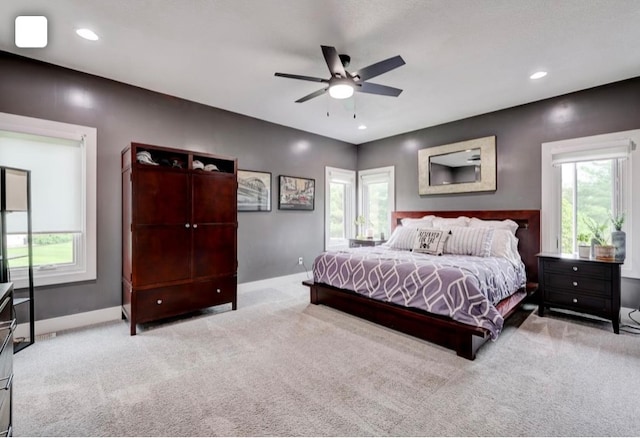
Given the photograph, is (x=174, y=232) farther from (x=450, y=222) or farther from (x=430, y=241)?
(x=450, y=222)

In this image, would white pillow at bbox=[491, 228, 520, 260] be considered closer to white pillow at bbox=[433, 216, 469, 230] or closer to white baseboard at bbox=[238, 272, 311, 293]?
white pillow at bbox=[433, 216, 469, 230]

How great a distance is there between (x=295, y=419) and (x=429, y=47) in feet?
10.2

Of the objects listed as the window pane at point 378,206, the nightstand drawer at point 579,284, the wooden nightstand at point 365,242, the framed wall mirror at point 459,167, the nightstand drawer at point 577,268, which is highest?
the framed wall mirror at point 459,167

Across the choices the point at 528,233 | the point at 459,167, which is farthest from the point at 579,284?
the point at 459,167

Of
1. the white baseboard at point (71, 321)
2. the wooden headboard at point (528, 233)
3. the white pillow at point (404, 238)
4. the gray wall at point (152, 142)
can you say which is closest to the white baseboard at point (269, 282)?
the gray wall at point (152, 142)

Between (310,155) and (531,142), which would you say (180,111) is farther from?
(531,142)

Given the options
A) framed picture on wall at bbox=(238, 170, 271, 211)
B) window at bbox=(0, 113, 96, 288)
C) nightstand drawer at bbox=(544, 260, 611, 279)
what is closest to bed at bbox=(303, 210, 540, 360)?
nightstand drawer at bbox=(544, 260, 611, 279)

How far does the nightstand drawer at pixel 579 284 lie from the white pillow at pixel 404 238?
61.4 inches

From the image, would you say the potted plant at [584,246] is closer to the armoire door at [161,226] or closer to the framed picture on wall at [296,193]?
the framed picture on wall at [296,193]

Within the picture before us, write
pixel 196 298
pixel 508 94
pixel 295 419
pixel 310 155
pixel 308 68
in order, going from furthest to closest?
1. pixel 310 155
2. pixel 508 94
3. pixel 196 298
4. pixel 308 68
5. pixel 295 419

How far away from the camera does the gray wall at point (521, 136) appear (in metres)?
3.41

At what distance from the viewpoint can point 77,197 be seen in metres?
3.20

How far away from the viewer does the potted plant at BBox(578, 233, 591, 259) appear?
10.8ft

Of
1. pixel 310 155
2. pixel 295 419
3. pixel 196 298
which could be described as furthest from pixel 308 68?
pixel 295 419
